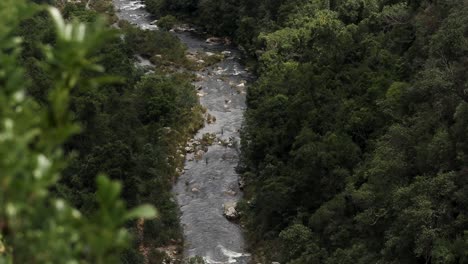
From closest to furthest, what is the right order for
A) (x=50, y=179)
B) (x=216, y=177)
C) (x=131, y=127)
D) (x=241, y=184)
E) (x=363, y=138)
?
(x=50, y=179)
(x=363, y=138)
(x=241, y=184)
(x=216, y=177)
(x=131, y=127)

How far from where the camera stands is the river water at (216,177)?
22.9 m

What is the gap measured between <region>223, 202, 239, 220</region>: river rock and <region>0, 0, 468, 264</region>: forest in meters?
0.47

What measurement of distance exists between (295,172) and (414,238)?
8162 mm

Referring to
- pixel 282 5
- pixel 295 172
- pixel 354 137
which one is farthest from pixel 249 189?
pixel 282 5

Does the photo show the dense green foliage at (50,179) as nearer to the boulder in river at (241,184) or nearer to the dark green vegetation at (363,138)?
the dark green vegetation at (363,138)

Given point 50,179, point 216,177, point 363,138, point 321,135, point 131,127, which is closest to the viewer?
point 50,179

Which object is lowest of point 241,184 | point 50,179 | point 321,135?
point 241,184

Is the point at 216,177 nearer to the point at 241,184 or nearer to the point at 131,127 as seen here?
the point at 241,184

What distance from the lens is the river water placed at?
75.1 ft

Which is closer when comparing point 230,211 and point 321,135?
point 321,135

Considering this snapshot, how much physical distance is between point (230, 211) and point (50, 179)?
22.2 meters

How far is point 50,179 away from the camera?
2.52 meters

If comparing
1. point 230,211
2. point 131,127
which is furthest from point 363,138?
point 131,127

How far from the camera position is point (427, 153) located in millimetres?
17266
